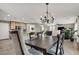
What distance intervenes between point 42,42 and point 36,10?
592 mm

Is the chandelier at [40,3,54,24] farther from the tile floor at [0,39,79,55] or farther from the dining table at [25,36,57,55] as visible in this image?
the tile floor at [0,39,79,55]

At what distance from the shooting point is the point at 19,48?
1.66 m

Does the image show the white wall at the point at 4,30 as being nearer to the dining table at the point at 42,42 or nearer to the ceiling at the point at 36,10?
the ceiling at the point at 36,10

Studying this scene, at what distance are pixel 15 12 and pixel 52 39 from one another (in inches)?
32.3

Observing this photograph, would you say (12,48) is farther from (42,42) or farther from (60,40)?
(60,40)

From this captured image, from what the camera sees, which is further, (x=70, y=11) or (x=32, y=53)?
(x=32, y=53)

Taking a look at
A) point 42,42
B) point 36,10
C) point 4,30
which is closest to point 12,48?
point 4,30

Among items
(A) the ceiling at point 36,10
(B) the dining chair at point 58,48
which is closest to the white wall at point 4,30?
(A) the ceiling at point 36,10

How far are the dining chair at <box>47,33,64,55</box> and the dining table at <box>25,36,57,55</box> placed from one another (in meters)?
0.06

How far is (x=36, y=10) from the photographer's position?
1.67 meters

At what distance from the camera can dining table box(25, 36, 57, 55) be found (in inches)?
67.1

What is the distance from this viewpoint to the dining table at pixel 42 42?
1.70 m
